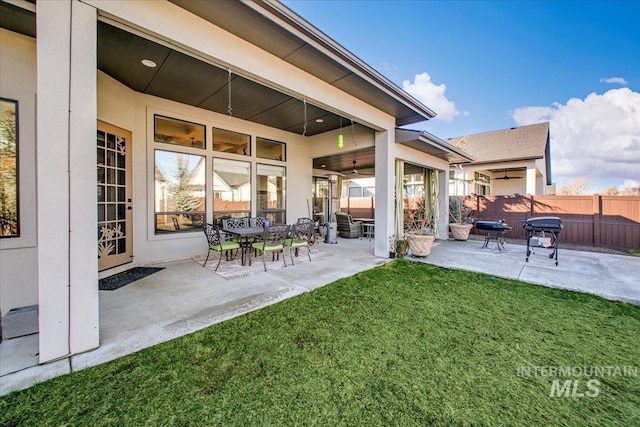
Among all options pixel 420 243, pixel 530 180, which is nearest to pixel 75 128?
pixel 420 243

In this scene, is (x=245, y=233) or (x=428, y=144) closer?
(x=245, y=233)

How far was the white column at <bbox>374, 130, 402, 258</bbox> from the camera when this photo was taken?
6059 millimetres

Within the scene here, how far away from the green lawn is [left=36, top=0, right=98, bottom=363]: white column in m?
0.49

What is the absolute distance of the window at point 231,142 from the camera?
245 inches

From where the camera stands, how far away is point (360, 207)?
1498cm

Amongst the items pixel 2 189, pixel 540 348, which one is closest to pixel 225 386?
pixel 540 348

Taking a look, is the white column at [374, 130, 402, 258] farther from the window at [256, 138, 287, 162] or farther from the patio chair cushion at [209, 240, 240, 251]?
the patio chair cushion at [209, 240, 240, 251]

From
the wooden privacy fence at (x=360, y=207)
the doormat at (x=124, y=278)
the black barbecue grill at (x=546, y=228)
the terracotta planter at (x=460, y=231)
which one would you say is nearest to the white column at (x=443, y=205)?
the terracotta planter at (x=460, y=231)

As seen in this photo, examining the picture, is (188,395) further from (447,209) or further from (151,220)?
(447,209)

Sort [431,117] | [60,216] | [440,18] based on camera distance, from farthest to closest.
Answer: [440,18] < [431,117] < [60,216]

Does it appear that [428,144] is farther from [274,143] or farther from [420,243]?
[274,143]

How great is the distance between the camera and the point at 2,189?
2928mm

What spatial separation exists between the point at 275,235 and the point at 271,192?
9.07 feet

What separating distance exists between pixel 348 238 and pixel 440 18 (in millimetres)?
7656
